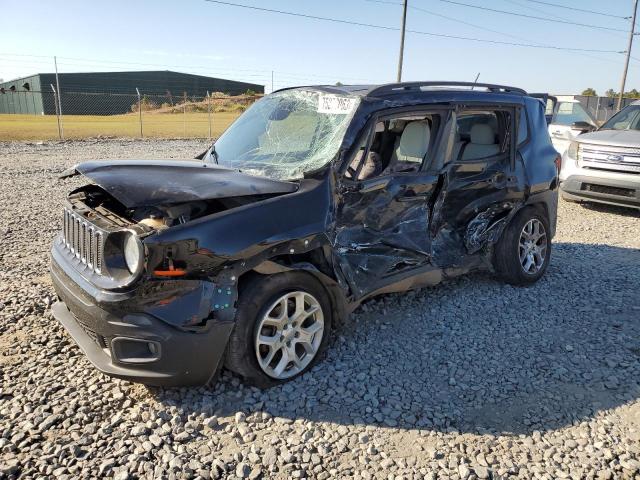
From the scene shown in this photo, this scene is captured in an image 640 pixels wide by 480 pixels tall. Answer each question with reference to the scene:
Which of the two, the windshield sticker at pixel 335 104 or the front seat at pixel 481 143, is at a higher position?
the windshield sticker at pixel 335 104

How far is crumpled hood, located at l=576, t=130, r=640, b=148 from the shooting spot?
807cm

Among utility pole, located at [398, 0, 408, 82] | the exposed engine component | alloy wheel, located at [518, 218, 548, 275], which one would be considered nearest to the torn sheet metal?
alloy wheel, located at [518, 218, 548, 275]

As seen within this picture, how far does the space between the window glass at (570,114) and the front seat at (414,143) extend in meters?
8.66

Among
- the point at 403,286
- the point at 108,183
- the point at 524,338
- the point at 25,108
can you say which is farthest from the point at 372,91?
the point at 25,108

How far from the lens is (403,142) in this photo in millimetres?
4277

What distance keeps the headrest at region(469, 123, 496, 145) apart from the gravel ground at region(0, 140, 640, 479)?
1.43 meters

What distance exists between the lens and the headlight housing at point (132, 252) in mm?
2742

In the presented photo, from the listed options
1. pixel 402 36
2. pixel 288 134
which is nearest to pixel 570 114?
pixel 288 134

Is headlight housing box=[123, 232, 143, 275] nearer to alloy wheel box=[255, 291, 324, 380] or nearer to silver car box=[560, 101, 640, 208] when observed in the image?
alloy wheel box=[255, 291, 324, 380]

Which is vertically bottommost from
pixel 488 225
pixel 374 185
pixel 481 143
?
pixel 488 225

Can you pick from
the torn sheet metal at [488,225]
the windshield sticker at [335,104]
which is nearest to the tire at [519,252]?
the torn sheet metal at [488,225]

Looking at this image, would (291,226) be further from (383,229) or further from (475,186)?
(475,186)

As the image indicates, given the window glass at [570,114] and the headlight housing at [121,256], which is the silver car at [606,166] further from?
the headlight housing at [121,256]

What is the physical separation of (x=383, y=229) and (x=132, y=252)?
180cm
